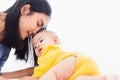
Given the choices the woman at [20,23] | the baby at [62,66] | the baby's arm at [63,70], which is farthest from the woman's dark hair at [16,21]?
the baby's arm at [63,70]

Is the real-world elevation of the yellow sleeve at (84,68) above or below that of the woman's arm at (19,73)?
above

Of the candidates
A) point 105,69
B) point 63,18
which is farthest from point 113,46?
point 63,18

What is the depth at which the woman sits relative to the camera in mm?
1049

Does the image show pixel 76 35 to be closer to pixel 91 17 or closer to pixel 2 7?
pixel 91 17

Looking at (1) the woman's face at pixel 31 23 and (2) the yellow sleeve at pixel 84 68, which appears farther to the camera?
(1) the woman's face at pixel 31 23

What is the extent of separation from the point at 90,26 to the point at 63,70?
1.02 ft

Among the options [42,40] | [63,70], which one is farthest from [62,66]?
[42,40]

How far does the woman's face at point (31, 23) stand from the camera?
41.3 inches

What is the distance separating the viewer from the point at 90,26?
1119mm

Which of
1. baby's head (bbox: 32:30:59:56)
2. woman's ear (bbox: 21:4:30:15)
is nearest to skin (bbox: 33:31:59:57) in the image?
baby's head (bbox: 32:30:59:56)

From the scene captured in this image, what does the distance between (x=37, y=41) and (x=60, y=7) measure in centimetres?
18

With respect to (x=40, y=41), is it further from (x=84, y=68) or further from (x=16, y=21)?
(x=84, y=68)

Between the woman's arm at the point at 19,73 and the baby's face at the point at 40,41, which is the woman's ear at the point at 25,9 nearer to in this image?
the baby's face at the point at 40,41

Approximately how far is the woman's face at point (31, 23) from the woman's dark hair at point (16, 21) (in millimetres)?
17
